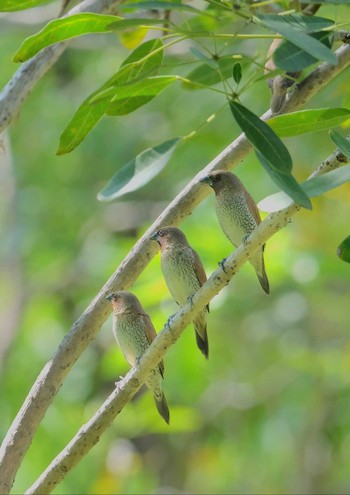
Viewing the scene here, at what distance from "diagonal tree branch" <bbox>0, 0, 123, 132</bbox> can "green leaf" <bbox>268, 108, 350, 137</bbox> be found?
3.65 ft

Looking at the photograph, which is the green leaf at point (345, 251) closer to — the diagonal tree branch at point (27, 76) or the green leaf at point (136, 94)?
the green leaf at point (136, 94)

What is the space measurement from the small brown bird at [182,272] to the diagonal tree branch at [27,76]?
1.04 m

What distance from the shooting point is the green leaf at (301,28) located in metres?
1.87

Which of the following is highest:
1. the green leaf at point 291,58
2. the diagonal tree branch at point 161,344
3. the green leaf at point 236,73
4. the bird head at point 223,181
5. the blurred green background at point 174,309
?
the green leaf at point 291,58

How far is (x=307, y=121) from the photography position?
2.36m

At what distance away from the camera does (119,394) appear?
112 inches

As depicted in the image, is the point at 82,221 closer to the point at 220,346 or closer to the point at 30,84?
the point at 220,346

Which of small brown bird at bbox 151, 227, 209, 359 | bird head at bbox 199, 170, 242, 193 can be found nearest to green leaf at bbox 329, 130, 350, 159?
bird head at bbox 199, 170, 242, 193

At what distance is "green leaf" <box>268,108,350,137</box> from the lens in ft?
7.67

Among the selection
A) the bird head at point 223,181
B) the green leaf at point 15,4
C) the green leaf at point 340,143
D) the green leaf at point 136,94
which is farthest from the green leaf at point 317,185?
the bird head at point 223,181

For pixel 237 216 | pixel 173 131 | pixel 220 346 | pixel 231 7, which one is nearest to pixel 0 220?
pixel 173 131

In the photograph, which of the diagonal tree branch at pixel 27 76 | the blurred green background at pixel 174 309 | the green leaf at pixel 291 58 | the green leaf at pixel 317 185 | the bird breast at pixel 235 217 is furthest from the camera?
the blurred green background at pixel 174 309

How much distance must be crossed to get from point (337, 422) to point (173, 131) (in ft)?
9.62

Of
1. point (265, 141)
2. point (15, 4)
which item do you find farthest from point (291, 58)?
point (15, 4)
